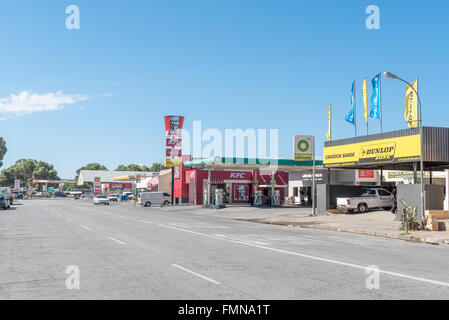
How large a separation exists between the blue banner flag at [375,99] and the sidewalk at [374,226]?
679 cm

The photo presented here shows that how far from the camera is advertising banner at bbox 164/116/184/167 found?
6272cm

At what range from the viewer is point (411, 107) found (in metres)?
28.9

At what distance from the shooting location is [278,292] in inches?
306

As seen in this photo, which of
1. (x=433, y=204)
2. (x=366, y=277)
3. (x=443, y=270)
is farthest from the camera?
(x=433, y=204)

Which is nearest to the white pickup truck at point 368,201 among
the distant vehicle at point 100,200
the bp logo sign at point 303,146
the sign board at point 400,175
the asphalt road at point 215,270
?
the bp logo sign at point 303,146

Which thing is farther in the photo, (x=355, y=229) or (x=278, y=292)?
(x=355, y=229)

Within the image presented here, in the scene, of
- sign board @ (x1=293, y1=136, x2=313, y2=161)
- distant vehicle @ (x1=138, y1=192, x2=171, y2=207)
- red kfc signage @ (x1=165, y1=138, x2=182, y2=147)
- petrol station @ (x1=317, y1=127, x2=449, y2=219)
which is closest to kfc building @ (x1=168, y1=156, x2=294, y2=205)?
red kfc signage @ (x1=165, y1=138, x2=182, y2=147)

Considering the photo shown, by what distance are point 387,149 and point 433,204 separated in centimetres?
451

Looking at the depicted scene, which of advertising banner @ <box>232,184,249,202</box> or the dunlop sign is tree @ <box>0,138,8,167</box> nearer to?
advertising banner @ <box>232,184,249,202</box>

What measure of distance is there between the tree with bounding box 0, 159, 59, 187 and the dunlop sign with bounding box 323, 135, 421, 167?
16622 cm
